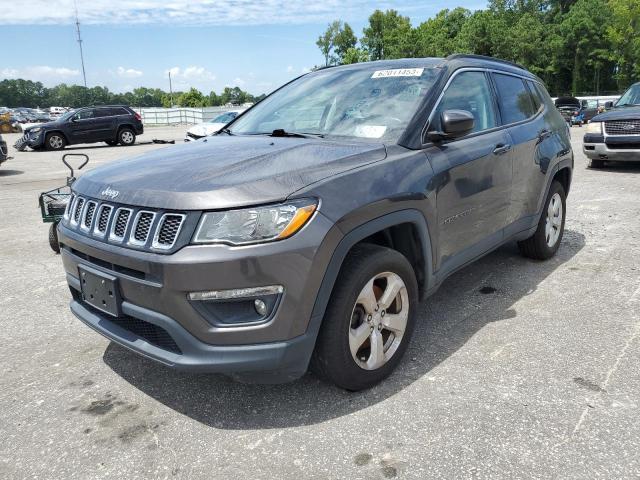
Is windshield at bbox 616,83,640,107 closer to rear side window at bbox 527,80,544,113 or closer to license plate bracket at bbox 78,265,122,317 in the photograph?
rear side window at bbox 527,80,544,113

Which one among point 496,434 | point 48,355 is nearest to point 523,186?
point 496,434

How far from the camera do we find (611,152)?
10.2m

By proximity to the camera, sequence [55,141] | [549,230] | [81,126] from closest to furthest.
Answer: [549,230] → [55,141] → [81,126]

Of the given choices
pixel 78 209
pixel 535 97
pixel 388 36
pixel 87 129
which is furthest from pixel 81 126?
pixel 388 36

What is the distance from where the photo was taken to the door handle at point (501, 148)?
3.74 meters

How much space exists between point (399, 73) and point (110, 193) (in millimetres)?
1994

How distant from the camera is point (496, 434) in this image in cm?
246

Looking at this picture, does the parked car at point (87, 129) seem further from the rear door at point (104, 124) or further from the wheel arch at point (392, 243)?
the wheel arch at point (392, 243)

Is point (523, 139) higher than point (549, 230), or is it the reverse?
point (523, 139)

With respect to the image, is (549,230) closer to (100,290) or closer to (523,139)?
(523,139)

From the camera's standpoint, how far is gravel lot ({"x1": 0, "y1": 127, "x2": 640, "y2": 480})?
230cm

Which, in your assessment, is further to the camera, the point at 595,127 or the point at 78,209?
the point at 595,127

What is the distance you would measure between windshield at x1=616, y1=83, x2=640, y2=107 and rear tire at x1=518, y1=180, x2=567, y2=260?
23.4 ft

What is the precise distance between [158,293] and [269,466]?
2.87ft
